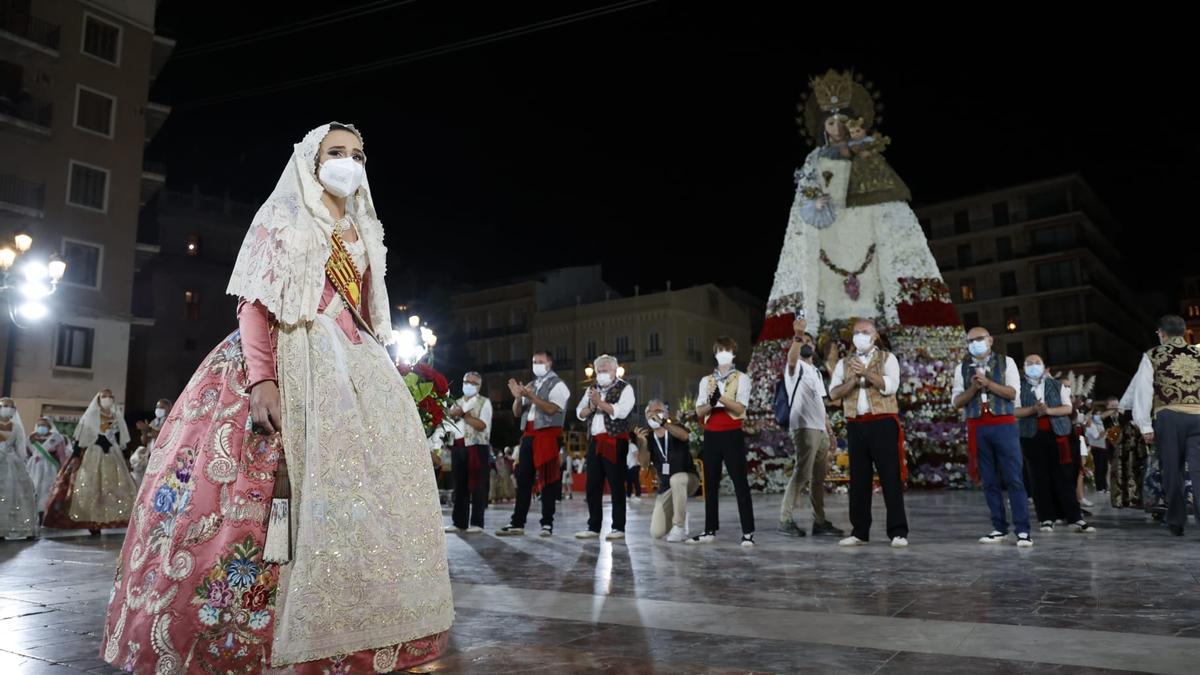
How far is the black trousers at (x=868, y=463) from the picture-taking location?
751cm

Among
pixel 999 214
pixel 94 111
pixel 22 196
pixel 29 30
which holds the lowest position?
pixel 22 196

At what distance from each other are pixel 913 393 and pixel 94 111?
88.0 feet

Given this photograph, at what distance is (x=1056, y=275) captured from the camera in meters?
52.2

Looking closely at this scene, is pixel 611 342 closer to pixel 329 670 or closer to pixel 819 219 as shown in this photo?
pixel 819 219

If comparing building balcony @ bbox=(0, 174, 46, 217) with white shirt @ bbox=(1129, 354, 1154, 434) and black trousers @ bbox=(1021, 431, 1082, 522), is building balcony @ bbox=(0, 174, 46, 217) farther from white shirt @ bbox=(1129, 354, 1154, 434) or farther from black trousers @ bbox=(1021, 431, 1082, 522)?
white shirt @ bbox=(1129, 354, 1154, 434)

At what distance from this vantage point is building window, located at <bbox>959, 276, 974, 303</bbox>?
54.4 metres

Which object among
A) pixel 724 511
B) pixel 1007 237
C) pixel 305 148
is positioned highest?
pixel 1007 237

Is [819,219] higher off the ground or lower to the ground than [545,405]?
higher

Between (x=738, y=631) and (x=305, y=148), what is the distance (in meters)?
2.80

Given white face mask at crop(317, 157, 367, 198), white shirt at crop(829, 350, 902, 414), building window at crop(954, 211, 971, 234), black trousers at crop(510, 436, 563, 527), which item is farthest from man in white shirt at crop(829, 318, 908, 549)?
building window at crop(954, 211, 971, 234)

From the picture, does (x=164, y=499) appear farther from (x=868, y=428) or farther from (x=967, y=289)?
(x=967, y=289)

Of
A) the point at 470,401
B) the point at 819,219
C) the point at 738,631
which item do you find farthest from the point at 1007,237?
the point at 738,631

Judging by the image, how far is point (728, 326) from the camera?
53.3 metres

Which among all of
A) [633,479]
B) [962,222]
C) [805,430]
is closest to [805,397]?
[805,430]
